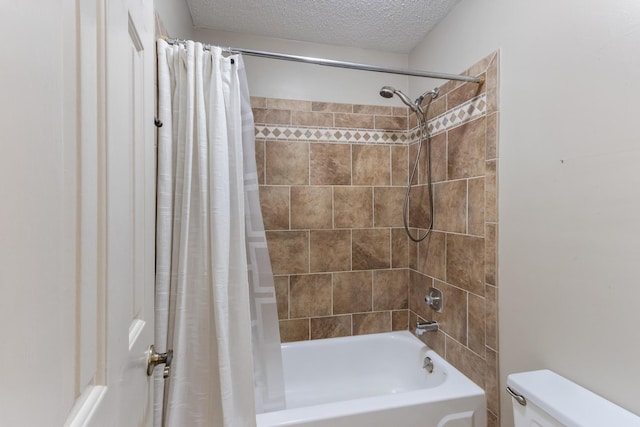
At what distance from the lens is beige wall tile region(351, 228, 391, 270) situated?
2.00m

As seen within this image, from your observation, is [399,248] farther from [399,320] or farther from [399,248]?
[399,320]

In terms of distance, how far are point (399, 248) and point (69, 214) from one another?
1.94 m

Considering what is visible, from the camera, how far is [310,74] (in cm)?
194

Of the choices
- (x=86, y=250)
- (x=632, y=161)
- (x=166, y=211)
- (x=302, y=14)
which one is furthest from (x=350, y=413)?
(x=302, y=14)

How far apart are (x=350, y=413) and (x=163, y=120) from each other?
54.3 inches

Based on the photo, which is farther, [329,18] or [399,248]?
[399,248]

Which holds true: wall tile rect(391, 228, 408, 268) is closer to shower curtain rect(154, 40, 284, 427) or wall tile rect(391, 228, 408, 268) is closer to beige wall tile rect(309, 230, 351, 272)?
beige wall tile rect(309, 230, 351, 272)

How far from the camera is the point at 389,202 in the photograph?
6.70ft

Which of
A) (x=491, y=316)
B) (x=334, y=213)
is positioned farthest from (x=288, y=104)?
(x=491, y=316)

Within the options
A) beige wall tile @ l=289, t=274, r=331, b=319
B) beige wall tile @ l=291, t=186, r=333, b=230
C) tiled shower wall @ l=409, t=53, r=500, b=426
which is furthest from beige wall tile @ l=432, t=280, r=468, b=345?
beige wall tile @ l=291, t=186, r=333, b=230

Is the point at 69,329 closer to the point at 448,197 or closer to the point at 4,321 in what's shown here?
the point at 4,321

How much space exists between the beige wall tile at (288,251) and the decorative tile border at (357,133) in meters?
0.64

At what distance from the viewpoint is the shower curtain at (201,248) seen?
1042 millimetres

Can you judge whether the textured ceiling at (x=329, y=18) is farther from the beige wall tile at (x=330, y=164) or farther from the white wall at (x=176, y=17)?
the beige wall tile at (x=330, y=164)
